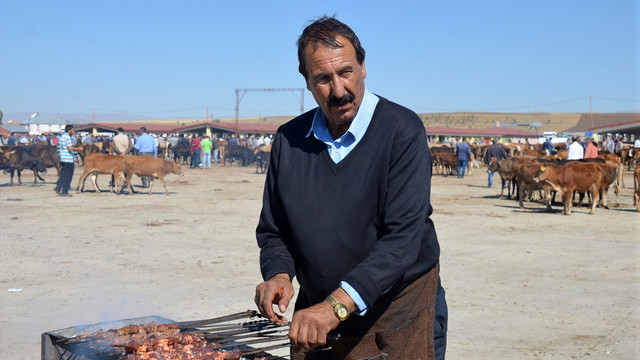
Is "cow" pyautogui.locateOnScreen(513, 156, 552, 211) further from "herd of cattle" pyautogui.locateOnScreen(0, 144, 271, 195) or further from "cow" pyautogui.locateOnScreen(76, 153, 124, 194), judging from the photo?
"cow" pyautogui.locateOnScreen(76, 153, 124, 194)

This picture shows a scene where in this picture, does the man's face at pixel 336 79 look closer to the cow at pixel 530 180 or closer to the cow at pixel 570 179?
the cow at pixel 570 179

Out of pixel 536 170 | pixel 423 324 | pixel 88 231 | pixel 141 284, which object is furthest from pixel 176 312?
pixel 536 170

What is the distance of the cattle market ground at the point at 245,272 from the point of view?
6840 mm

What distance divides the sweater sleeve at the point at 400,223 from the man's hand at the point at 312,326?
0.13m

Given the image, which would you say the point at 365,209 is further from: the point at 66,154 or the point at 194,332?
the point at 66,154

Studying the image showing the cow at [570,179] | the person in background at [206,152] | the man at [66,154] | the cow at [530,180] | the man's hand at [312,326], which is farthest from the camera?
the person in background at [206,152]

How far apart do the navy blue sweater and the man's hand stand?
0.15 m

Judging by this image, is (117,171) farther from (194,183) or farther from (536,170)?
(536,170)

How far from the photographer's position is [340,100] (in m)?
2.48

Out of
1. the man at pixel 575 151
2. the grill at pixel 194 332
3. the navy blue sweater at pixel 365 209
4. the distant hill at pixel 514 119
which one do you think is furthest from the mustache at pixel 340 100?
the distant hill at pixel 514 119

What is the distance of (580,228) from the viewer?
14.8 metres

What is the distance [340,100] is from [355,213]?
402 mm

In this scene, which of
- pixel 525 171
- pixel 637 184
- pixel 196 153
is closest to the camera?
Answer: pixel 525 171

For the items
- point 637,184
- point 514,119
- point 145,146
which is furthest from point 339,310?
point 514,119
